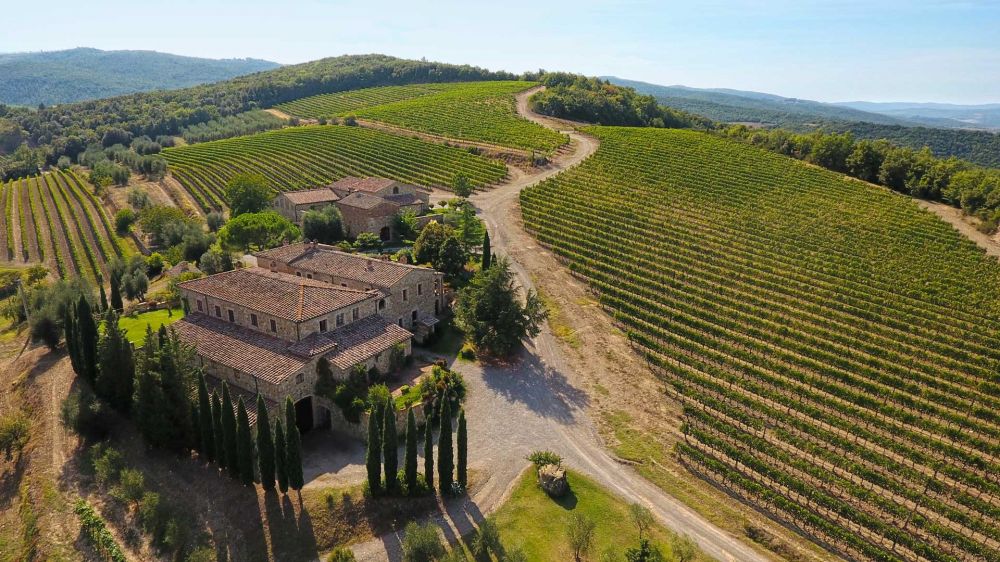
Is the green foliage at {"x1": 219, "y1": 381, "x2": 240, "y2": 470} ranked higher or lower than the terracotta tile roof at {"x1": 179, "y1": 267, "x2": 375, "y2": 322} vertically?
lower

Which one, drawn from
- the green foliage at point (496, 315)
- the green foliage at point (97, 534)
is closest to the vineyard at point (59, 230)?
the green foliage at point (97, 534)

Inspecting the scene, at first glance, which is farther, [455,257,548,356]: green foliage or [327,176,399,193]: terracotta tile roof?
[327,176,399,193]: terracotta tile roof

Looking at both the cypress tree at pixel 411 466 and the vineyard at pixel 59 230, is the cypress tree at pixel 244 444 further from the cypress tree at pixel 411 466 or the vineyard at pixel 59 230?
the vineyard at pixel 59 230

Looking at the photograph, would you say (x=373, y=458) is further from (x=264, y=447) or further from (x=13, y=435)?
(x=13, y=435)

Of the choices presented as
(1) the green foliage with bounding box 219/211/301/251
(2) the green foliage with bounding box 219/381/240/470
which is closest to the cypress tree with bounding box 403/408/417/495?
(2) the green foliage with bounding box 219/381/240/470

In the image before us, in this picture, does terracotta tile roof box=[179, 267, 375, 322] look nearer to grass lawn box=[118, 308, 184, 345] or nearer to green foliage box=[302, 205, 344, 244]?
grass lawn box=[118, 308, 184, 345]

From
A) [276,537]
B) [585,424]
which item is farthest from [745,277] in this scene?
[276,537]

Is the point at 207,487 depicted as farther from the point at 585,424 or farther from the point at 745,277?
the point at 745,277
